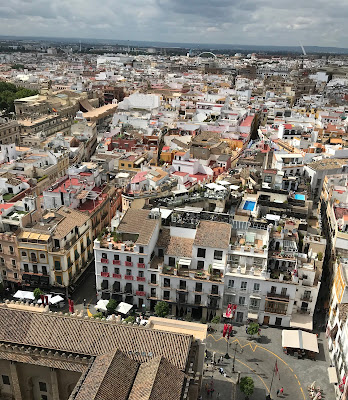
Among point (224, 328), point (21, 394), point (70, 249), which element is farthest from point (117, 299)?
point (21, 394)

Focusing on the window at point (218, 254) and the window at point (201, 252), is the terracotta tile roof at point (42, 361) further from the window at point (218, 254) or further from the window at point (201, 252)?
the window at point (218, 254)

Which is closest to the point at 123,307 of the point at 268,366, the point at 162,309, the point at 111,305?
the point at 111,305

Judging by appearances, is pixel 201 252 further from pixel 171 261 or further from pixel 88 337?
pixel 88 337

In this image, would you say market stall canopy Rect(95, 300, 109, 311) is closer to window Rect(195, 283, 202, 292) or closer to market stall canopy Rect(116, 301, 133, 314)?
market stall canopy Rect(116, 301, 133, 314)

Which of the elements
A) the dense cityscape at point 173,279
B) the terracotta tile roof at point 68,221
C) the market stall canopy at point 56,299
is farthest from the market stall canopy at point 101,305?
the terracotta tile roof at point 68,221

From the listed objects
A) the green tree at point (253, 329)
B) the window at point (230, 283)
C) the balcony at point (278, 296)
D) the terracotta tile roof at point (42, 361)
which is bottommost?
the green tree at point (253, 329)

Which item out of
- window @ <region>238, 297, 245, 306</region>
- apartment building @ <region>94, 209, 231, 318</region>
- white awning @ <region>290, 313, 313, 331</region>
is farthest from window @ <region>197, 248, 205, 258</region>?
white awning @ <region>290, 313, 313, 331</region>
